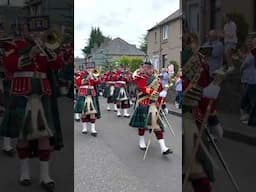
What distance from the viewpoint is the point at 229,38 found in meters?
1.93

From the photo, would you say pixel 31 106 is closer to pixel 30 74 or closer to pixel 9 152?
pixel 30 74

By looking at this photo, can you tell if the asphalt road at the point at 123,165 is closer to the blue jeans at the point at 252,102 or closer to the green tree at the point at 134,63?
the blue jeans at the point at 252,102

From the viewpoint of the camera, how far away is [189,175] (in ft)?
6.99

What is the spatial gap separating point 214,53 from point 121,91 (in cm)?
821

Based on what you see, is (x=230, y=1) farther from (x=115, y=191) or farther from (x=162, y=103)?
(x=162, y=103)

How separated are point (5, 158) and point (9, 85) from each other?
333 mm

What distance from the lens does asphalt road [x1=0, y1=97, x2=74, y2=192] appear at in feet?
6.69

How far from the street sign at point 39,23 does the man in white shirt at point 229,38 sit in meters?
0.78

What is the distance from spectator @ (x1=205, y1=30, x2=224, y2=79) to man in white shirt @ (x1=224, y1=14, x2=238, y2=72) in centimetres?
3

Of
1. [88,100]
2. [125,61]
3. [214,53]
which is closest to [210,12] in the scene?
[214,53]

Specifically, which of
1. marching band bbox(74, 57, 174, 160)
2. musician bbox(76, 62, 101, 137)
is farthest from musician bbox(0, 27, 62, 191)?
musician bbox(76, 62, 101, 137)

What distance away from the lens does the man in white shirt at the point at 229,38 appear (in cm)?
193

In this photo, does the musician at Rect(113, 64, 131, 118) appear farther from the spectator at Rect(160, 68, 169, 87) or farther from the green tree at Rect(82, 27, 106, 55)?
the spectator at Rect(160, 68, 169, 87)

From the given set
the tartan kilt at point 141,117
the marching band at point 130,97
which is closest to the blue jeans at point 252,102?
the marching band at point 130,97
